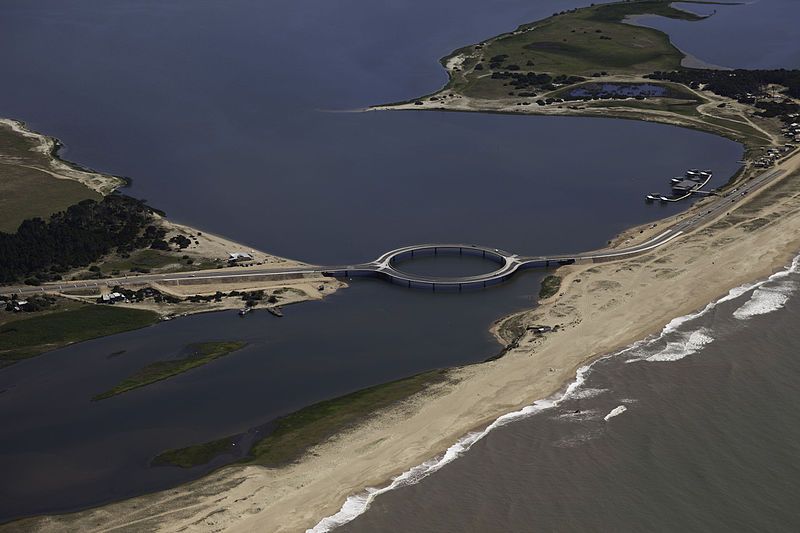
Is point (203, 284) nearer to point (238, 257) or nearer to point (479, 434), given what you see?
point (238, 257)

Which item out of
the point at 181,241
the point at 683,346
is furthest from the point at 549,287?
the point at 181,241

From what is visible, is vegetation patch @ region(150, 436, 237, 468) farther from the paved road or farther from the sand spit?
the sand spit

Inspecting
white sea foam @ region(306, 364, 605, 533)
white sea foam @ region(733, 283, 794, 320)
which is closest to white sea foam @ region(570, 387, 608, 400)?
white sea foam @ region(306, 364, 605, 533)

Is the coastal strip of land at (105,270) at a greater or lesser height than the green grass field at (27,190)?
lesser

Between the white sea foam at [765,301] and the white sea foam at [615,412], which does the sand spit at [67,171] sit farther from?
the white sea foam at [615,412]

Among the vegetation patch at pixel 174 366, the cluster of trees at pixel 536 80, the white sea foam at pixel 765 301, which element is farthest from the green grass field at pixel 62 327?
the cluster of trees at pixel 536 80

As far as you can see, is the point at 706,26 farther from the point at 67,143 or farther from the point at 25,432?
the point at 25,432
